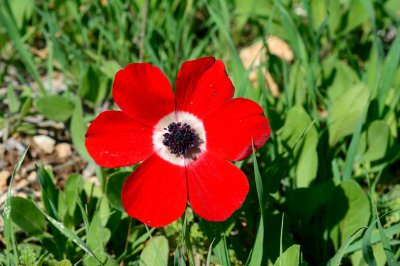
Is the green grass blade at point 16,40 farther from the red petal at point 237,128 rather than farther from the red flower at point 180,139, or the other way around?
the red petal at point 237,128

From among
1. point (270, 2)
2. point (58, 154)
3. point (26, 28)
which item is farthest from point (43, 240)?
point (270, 2)

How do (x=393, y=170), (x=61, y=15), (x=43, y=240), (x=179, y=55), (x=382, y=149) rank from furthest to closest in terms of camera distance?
(x=61, y=15) < (x=179, y=55) < (x=393, y=170) < (x=382, y=149) < (x=43, y=240)

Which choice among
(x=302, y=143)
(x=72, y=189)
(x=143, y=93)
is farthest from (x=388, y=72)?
(x=72, y=189)

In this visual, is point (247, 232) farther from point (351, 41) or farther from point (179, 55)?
point (351, 41)

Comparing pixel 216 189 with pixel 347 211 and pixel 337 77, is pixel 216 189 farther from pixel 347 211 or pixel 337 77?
pixel 337 77

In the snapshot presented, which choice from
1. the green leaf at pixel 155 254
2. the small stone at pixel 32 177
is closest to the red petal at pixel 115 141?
the green leaf at pixel 155 254

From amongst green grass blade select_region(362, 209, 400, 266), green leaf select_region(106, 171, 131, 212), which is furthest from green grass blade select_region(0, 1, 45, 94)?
green grass blade select_region(362, 209, 400, 266)

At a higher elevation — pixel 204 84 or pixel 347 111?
pixel 204 84
